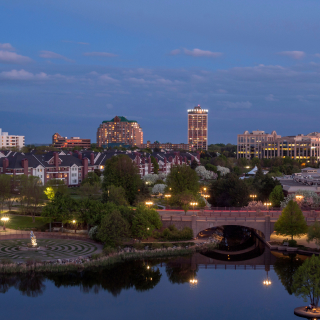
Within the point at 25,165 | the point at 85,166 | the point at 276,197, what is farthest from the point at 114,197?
the point at 85,166

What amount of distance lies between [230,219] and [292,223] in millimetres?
8666

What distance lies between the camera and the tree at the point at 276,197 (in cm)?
7719

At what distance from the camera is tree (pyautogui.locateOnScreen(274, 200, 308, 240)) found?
59.1m

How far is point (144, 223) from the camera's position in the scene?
5862 cm

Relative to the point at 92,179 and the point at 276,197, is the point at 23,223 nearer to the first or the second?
the point at 92,179

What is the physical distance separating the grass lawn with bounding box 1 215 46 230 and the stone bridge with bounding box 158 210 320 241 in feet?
63.4

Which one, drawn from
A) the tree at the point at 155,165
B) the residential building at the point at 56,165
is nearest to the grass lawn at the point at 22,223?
the residential building at the point at 56,165

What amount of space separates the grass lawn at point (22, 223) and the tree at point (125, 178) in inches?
607

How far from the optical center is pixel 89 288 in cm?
4519

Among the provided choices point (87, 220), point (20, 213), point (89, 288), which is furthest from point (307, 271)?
point (20, 213)

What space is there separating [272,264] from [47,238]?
30473mm

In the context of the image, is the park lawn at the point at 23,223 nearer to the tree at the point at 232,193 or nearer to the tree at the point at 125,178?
the tree at the point at 125,178

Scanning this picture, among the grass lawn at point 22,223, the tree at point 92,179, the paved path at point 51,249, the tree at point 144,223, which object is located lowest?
the paved path at point 51,249

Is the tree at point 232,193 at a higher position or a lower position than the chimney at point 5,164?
lower
